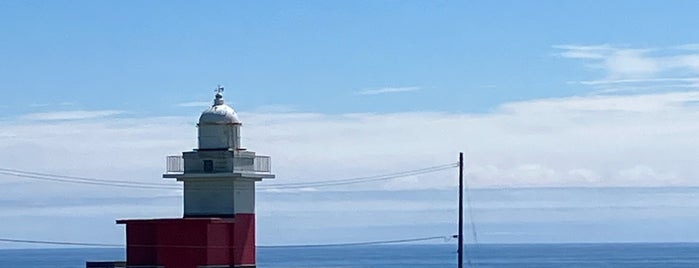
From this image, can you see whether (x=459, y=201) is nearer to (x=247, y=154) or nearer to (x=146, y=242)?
(x=247, y=154)

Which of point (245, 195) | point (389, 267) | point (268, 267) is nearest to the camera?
point (245, 195)

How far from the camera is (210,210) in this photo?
38.1 metres

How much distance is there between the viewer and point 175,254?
37.2 metres

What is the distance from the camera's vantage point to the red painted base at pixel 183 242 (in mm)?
37062

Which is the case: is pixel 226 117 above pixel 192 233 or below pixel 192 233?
above

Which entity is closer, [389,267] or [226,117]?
[226,117]

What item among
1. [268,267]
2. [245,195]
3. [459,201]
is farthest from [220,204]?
[268,267]

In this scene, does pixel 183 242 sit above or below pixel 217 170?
below

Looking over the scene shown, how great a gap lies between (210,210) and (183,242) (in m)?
1.38

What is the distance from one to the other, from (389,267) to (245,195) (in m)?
136

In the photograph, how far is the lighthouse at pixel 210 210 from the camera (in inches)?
1460

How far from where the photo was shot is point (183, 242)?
37.1 meters

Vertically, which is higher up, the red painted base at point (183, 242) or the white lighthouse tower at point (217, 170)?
the white lighthouse tower at point (217, 170)

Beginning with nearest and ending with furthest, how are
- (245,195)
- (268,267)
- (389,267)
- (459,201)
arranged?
(459,201) → (245,195) → (268,267) → (389,267)
